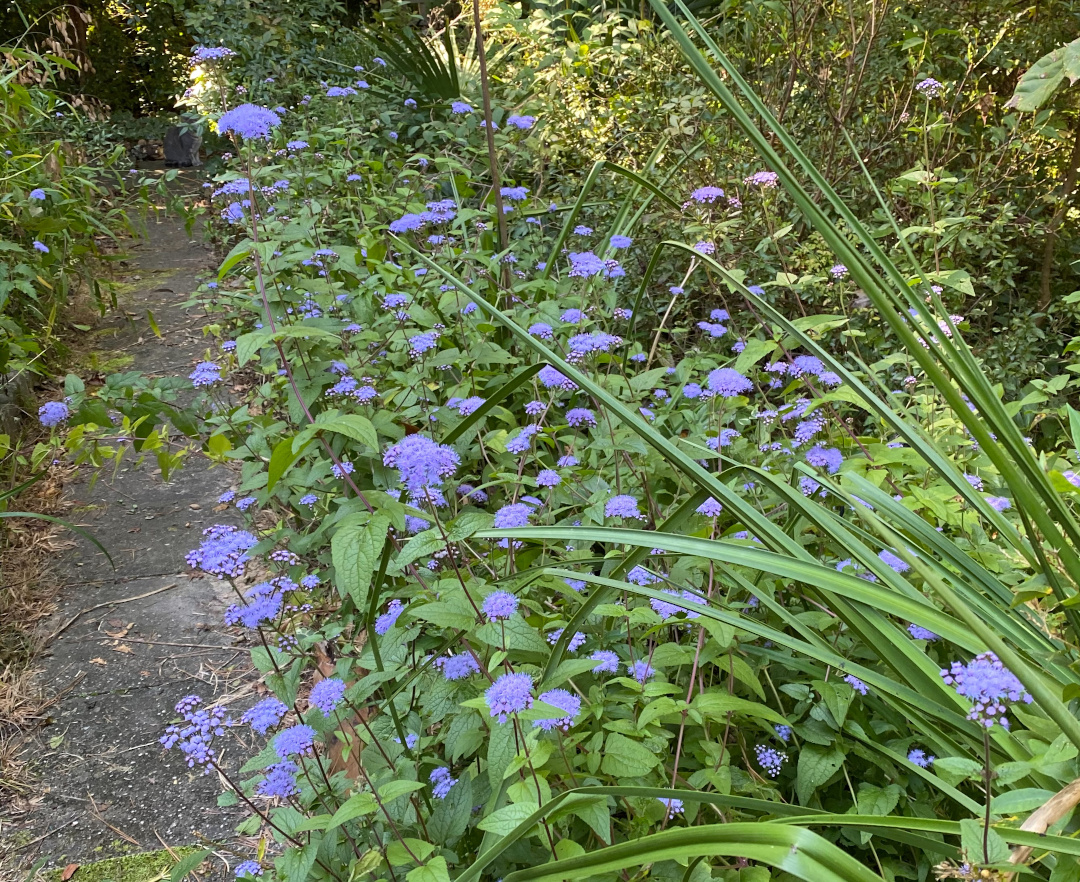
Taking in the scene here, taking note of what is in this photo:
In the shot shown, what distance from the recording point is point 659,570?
1168mm

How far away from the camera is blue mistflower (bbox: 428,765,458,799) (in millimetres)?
966

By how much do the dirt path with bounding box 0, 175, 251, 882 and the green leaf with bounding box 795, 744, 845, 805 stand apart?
1096 mm

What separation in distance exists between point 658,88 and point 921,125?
103cm

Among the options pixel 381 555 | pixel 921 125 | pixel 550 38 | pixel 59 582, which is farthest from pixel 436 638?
pixel 550 38

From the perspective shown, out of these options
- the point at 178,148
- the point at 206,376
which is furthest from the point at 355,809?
the point at 178,148

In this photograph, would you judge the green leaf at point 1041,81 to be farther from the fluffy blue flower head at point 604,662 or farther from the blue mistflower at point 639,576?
the fluffy blue flower head at point 604,662

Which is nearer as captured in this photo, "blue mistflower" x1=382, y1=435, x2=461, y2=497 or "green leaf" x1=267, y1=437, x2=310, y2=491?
"blue mistflower" x1=382, y1=435, x2=461, y2=497

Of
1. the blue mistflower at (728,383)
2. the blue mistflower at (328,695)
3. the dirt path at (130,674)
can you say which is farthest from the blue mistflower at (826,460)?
the dirt path at (130,674)

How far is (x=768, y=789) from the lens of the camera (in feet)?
3.14

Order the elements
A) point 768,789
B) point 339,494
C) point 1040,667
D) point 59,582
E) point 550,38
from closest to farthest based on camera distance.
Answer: point 1040,667
point 768,789
point 339,494
point 59,582
point 550,38

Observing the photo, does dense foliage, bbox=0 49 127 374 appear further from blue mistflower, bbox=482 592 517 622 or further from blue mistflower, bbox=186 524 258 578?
A: blue mistflower, bbox=482 592 517 622

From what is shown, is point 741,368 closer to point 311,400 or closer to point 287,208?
point 311,400

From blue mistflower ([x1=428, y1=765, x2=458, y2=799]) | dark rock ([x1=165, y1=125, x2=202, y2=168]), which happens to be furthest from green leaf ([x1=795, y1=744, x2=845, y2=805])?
dark rock ([x1=165, y1=125, x2=202, y2=168])

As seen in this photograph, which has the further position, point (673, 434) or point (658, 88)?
point (658, 88)
